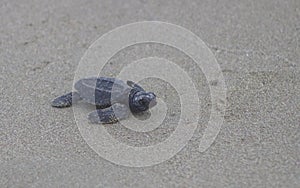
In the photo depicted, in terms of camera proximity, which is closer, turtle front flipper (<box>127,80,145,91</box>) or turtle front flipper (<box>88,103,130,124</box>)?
turtle front flipper (<box>88,103,130,124</box>)

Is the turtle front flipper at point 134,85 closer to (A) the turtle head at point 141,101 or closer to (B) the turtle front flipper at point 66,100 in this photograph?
(A) the turtle head at point 141,101

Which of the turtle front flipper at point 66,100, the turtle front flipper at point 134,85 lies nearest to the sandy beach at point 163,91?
the turtle front flipper at point 66,100

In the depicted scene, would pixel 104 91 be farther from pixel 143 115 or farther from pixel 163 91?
pixel 163 91

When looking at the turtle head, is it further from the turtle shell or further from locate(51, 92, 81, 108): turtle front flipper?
locate(51, 92, 81, 108): turtle front flipper

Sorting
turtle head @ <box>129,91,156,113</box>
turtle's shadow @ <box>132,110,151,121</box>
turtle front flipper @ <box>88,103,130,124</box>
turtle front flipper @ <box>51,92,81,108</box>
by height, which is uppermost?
turtle head @ <box>129,91,156,113</box>

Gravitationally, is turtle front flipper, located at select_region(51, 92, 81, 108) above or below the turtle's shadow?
below

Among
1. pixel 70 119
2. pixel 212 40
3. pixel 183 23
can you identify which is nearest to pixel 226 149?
pixel 70 119

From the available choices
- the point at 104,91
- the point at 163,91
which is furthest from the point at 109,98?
the point at 163,91

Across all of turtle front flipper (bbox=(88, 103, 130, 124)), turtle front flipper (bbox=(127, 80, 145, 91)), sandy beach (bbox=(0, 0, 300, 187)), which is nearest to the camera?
sandy beach (bbox=(0, 0, 300, 187))

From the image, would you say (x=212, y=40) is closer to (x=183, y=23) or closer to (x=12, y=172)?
(x=183, y=23)

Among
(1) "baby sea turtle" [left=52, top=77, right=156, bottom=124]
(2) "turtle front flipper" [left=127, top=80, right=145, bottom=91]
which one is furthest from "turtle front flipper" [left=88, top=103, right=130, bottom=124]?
(2) "turtle front flipper" [left=127, top=80, right=145, bottom=91]
